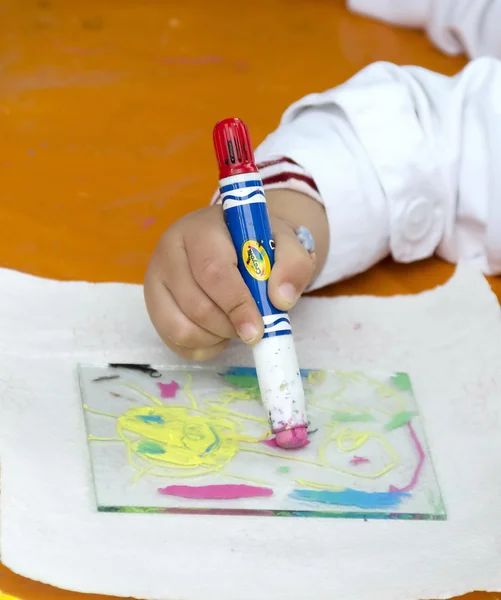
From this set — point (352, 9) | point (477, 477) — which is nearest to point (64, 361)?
point (477, 477)

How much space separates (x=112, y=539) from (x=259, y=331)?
0.46 ft

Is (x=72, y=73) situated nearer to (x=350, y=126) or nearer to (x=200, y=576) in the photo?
(x=350, y=126)

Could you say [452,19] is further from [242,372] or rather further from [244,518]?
[244,518]

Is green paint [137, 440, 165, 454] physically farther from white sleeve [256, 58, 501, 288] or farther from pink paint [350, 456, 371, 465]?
white sleeve [256, 58, 501, 288]

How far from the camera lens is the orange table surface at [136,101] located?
2.43 ft

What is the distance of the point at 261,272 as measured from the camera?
21.4 inches

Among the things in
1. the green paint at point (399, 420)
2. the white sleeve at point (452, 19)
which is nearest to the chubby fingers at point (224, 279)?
the green paint at point (399, 420)

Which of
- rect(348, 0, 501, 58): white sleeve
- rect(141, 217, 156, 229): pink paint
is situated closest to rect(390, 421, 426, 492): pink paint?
rect(141, 217, 156, 229): pink paint

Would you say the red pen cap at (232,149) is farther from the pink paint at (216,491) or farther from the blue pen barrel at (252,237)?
the pink paint at (216,491)

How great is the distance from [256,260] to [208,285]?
0.03 meters

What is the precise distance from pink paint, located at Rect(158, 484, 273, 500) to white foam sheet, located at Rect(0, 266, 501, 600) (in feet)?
0.05

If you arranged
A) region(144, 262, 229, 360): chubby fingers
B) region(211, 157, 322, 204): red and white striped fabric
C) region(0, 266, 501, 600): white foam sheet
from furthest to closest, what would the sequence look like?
region(211, 157, 322, 204): red and white striped fabric → region(144, 262, 229, 360): chubby fingers → region(0, 266, 501, 600): white foam sheet

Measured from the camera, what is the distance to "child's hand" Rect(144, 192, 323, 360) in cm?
54

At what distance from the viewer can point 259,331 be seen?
0.53 m
